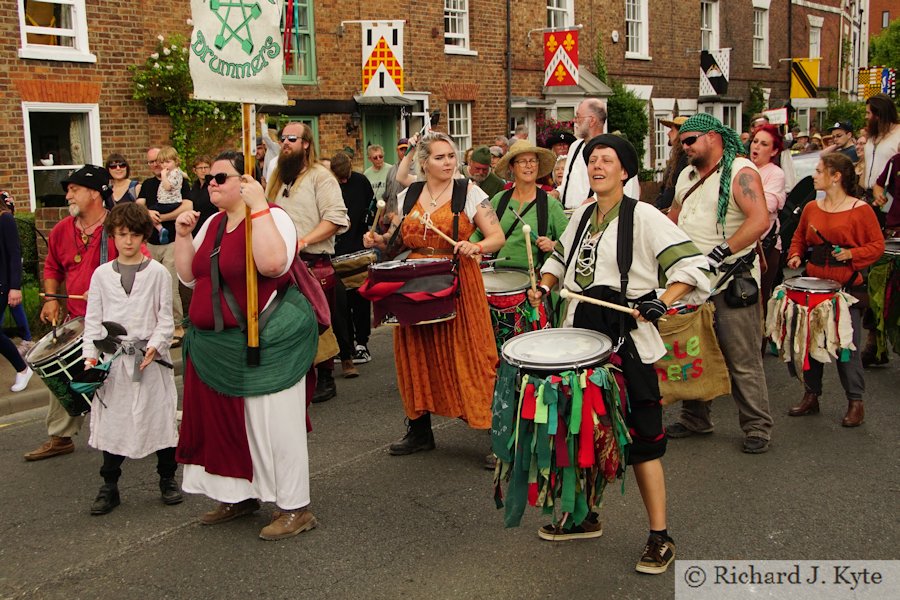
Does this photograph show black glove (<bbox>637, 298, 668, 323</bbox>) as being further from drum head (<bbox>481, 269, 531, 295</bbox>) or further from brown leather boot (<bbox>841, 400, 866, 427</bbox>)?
brown leather boot (<bbox>841, 400, 866, 427</bbox>)

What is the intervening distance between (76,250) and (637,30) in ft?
75.4

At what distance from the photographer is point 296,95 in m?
16.8

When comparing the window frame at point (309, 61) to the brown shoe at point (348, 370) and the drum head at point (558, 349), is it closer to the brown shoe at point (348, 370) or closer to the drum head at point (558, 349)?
the brown shoe at point (348, 370)

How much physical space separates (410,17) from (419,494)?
48.5 ft

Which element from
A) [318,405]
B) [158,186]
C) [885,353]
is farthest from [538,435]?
[158,186]

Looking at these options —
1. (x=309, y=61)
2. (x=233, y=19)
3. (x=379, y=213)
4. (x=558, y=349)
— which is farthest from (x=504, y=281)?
(x=309, y=61)

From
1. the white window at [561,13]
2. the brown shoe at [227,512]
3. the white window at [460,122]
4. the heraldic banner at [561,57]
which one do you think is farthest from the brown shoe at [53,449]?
the white window at [561,13]

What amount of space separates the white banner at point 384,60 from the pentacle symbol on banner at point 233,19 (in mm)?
10087

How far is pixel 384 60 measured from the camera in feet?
49.8

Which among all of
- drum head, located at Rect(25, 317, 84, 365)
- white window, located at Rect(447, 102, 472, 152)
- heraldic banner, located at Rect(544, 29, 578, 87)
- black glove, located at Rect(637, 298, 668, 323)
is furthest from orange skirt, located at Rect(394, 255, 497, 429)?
heraldic banner, located at Rect(544, 29, 578, 87)

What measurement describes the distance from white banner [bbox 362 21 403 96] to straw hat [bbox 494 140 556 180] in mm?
8209

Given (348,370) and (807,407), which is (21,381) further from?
(807,407)

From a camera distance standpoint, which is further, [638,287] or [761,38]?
[761,38]

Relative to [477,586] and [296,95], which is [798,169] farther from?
[477,586]
